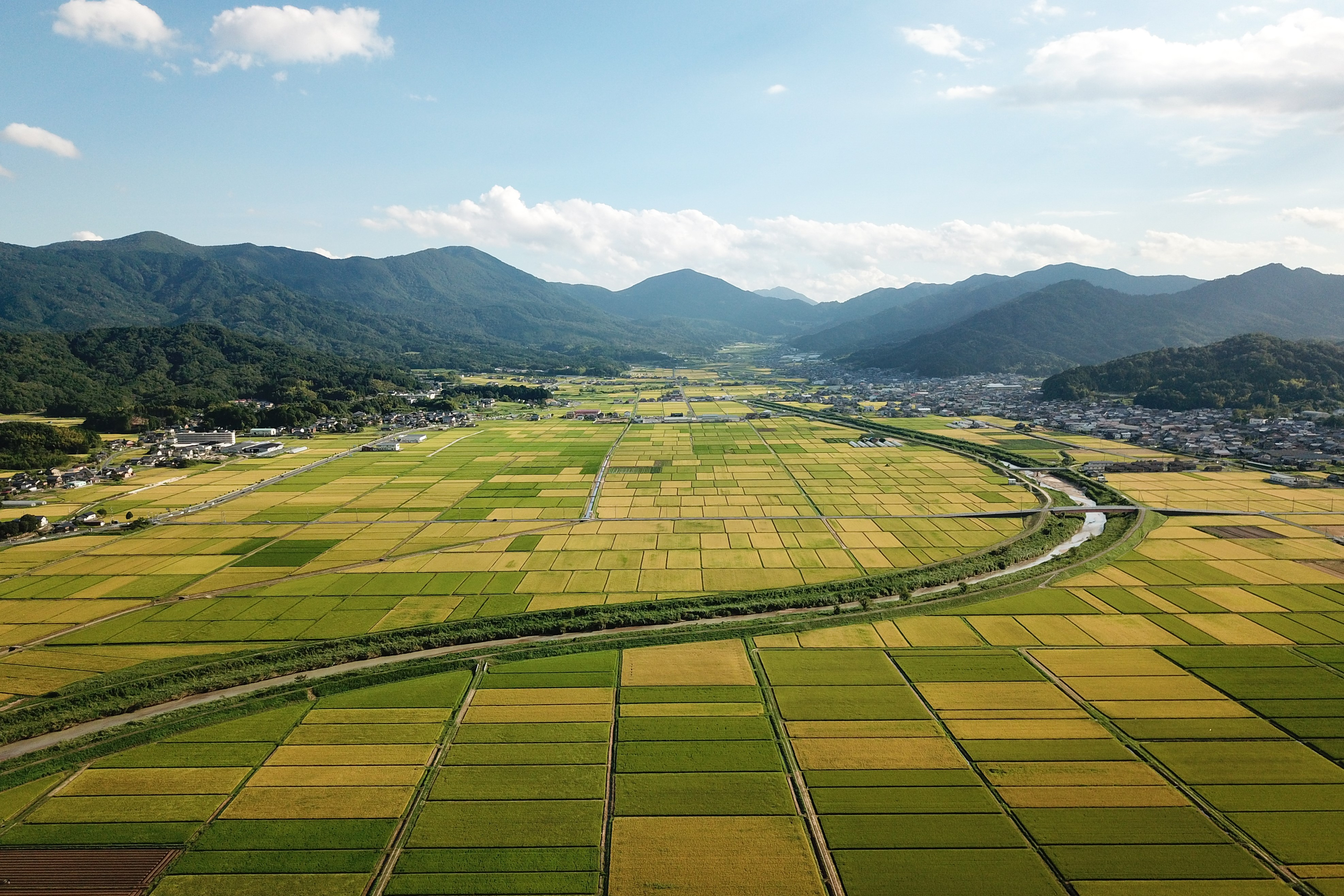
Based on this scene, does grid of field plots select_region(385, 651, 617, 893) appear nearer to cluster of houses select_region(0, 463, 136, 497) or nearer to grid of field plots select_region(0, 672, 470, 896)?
grid of field plots select_region(0, 672, 470, 896)

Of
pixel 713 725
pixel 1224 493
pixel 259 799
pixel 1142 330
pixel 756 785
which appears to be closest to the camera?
pixel 259 799

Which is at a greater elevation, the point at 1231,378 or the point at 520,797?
the point at 1231,378

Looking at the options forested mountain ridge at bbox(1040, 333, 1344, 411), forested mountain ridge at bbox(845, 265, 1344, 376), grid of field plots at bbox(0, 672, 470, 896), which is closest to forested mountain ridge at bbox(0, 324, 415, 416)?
grid of field plots at bbox(0, 672, 470, 896)

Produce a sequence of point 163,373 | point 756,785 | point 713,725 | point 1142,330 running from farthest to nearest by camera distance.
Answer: point 1142,330, point 163,373, point 713,725, point 756,785

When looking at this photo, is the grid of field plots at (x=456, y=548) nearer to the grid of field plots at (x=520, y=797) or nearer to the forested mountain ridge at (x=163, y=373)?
the grid of field plots at (x=520, y=797)

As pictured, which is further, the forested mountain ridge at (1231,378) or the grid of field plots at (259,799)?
the forested mountain ridge at (1231,378)

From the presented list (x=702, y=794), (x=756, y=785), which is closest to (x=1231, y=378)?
(x=756, y=785)

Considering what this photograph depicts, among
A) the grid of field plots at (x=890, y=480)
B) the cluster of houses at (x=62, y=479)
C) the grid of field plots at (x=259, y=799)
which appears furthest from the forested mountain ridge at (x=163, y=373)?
the grid of field plots at (x=259, y=799)

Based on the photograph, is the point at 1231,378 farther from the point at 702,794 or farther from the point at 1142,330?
the point at 702,794

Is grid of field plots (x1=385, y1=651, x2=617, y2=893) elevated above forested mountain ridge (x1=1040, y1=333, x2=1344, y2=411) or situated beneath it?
situated beneath
